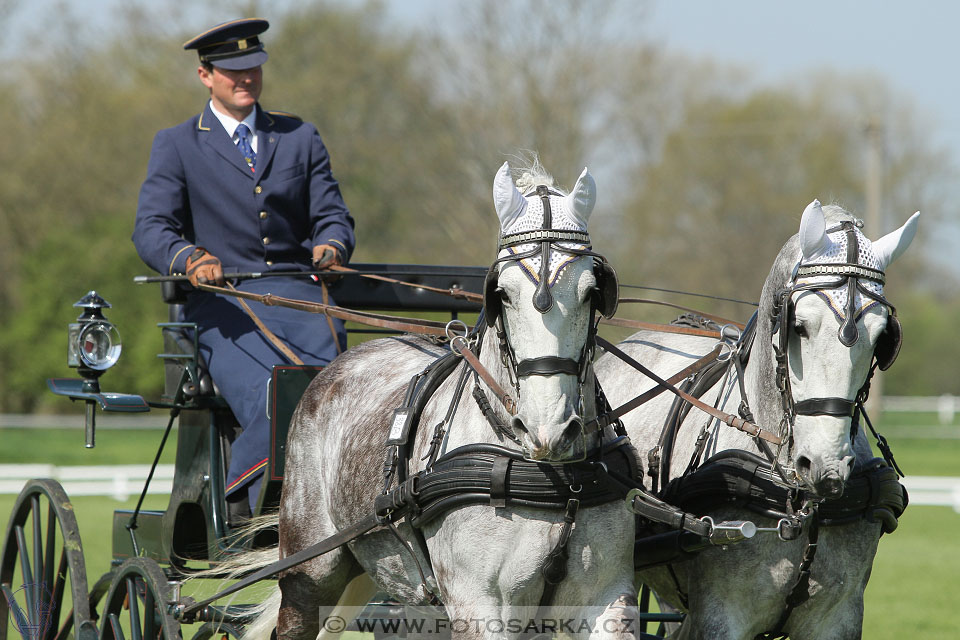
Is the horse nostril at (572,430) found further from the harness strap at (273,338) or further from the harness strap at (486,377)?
the harness strap at (273,338)

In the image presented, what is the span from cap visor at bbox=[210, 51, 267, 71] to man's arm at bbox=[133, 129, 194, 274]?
0.38 meters

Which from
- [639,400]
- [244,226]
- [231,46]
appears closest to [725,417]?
[639,400]

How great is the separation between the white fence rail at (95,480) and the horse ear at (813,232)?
12680mm

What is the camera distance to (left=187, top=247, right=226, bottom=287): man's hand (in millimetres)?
4512

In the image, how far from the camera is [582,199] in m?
3.10

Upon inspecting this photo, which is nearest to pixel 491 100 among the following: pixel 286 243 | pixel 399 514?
pixel 286 243

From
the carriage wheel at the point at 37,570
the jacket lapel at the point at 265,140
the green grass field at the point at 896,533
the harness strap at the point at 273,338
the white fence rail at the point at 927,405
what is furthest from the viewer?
the white fence rail at the point at 927,405

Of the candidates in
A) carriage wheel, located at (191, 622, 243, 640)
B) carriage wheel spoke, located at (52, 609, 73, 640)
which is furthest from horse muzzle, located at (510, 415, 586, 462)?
carriage wheel spoke, located at (52, 609, 73, 640)

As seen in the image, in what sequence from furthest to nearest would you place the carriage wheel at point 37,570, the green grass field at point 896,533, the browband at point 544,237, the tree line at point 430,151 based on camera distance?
the tree line at point 430,151 → the green grass field at point 896,533 → the carriage wheel at point 37,570 → the browband at point 544,237

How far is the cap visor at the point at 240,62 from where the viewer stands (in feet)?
16.2

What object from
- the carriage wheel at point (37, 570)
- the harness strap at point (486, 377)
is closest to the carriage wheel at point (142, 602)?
the carriage wheel at point (37, 570)

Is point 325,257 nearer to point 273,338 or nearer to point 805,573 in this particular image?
point 273,338

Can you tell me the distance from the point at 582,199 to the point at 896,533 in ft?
37.9

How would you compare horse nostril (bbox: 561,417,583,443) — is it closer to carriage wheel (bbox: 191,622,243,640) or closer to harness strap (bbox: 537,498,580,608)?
harness strap (bbox: 537,498,580,608)
